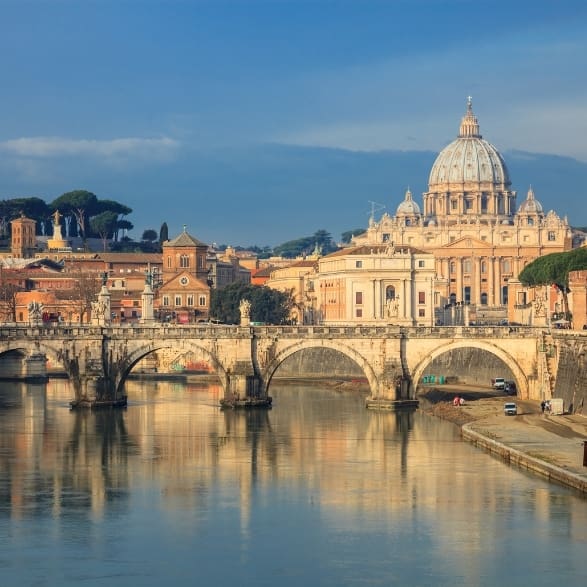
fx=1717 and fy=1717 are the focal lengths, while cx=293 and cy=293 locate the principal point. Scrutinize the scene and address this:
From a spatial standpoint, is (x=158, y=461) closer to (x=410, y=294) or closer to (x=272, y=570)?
(x=272, y=570)

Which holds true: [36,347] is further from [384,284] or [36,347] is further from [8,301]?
[384,284]

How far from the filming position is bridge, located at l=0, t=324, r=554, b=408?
281ft

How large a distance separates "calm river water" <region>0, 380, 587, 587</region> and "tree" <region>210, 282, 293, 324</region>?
212ft

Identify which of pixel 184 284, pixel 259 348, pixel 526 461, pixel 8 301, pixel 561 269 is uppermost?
pixel 184 284

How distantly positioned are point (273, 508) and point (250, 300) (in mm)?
92737

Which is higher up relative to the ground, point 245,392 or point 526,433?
point 245,392

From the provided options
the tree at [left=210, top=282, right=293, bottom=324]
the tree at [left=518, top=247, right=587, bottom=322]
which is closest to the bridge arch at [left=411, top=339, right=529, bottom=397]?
the tree at [left=518, top=247, right=587, bottom=322]

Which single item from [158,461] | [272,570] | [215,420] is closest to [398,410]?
[215,420]

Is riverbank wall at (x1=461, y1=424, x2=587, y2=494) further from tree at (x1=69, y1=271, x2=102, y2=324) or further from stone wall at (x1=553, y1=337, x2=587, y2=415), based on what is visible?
tree at (x1=69, y1=271, x2=102, y2=324)

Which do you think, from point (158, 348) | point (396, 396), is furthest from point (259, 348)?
point (396, 396)

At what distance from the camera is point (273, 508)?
182 feet

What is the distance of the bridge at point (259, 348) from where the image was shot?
8575cm

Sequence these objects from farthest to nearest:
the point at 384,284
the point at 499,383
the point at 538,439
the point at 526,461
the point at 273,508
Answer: the point at 384,284
the point at 499,383
the point at 538,439
the point at 526,461
the point at 273,508

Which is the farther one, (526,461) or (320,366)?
(320,366)
